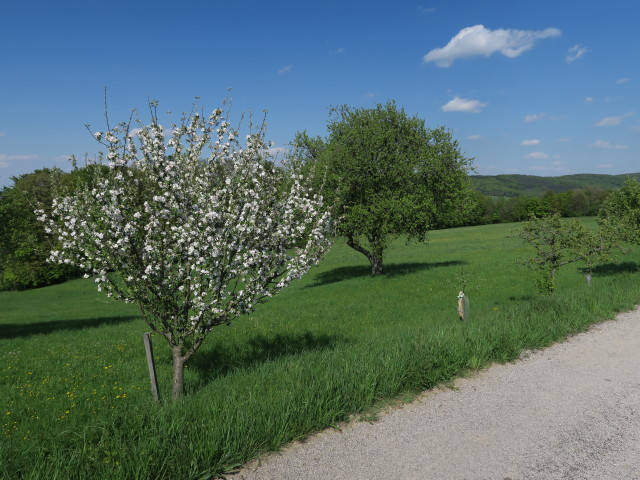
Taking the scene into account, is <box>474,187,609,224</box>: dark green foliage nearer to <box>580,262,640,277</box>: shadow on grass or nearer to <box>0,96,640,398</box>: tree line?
<box>580,262,640,277</box>: shadow on grass

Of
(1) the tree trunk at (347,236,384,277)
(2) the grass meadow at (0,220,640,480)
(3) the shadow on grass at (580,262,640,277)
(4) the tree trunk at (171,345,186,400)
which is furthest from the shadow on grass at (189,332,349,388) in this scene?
(3) the shadow on grass at (580,262,640,277)

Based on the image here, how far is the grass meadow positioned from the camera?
199 inches

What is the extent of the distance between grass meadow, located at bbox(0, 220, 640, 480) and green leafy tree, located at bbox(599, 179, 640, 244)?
4537mm

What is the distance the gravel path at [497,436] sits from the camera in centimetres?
512

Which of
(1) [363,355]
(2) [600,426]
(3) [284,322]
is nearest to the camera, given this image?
(2) [600,426]

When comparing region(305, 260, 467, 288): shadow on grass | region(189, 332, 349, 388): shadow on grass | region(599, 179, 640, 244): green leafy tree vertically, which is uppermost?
region(599, 179, 640, 244): green leafy tree

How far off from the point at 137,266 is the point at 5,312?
3617cm

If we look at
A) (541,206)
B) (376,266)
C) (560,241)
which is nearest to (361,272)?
(376,266)

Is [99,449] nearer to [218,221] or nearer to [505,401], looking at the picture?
[218,221]

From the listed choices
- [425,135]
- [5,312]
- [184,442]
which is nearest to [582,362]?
[184,442]

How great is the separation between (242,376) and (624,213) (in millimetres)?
24230

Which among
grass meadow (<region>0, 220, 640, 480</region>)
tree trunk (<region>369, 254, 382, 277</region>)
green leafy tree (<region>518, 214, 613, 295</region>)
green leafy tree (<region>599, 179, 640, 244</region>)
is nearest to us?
grass meadow (<region>0, 220, 640, 480</region>)

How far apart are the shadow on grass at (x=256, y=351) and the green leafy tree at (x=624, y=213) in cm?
1557

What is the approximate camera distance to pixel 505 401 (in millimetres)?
7004
